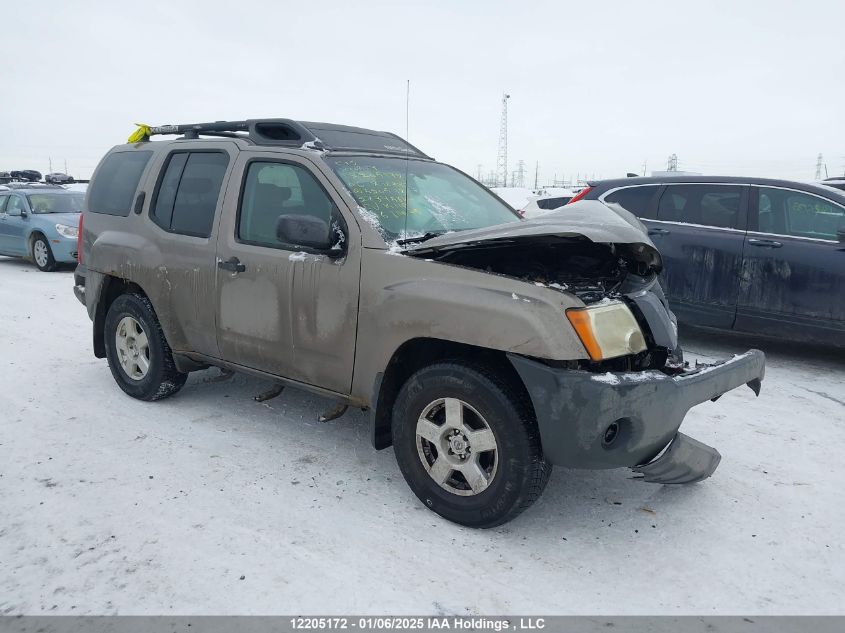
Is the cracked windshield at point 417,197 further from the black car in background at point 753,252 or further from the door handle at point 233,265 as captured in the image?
the black car in background at point 753,252

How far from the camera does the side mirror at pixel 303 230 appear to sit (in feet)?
11.0

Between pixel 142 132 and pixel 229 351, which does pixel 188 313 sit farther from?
pixel 142 132

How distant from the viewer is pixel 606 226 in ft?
9.95

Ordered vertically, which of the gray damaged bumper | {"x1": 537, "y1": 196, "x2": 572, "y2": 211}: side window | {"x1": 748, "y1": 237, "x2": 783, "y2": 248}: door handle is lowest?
the gray damaged bumper

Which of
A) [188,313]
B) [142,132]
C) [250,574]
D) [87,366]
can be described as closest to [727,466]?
[250,574]

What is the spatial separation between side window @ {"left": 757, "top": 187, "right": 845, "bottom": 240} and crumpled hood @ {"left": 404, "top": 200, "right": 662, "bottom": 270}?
3.21 m

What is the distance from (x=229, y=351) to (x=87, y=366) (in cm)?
240

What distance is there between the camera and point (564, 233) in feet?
9.23

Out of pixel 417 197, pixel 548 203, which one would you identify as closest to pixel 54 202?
pixel 548 203

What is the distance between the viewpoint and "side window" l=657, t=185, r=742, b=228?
20.3ft

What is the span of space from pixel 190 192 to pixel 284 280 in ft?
4.04
